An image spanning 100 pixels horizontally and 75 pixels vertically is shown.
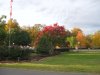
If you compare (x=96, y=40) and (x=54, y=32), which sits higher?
(x=96, y=40)

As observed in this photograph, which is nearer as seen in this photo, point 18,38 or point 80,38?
point 18,38

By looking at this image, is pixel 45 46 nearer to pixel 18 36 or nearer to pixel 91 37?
pixel 18 36

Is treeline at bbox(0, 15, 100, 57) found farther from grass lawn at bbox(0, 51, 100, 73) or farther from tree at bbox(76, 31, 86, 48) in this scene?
grass lawn at bbox(0, 51, 100, 73)

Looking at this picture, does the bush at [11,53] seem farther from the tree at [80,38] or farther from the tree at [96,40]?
the tree at [96,40]

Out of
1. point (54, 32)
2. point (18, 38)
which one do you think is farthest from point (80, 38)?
point (54, 32)

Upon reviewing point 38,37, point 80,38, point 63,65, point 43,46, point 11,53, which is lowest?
point 63,65

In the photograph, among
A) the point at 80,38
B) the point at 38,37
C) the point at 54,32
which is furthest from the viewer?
the point at 80,38

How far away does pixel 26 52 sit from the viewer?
141 feet

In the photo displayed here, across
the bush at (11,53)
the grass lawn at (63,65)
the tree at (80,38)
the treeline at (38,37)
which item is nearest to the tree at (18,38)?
the treeline at (38,37)

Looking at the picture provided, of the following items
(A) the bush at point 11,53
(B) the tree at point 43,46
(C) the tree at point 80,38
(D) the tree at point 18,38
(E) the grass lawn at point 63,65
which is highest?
(C) the tree at point 80,38

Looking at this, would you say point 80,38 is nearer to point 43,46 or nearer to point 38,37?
point 38,37

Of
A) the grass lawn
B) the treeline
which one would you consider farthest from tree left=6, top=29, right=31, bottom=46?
the grass lawn

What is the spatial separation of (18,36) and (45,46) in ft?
65.8

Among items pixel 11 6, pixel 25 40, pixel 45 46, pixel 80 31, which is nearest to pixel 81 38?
pixel 80 31
